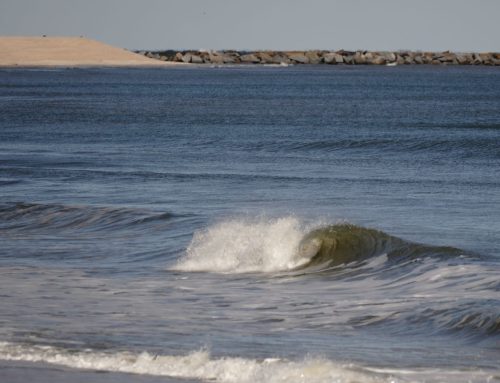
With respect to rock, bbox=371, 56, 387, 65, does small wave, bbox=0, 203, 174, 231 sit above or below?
above

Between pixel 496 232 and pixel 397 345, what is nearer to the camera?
pixel 397 345

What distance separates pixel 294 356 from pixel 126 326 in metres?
2.29

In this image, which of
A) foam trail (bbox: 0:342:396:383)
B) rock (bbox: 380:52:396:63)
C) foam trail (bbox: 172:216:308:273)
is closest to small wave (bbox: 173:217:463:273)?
foam trail (bbox: 172:216:308:273)

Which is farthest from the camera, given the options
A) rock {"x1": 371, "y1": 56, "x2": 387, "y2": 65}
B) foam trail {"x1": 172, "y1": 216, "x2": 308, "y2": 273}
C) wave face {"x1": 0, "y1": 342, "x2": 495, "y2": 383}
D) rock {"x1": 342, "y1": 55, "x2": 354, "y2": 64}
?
rock {"x1": 342, "y1": 55, "x2": 354, "y2": 64}

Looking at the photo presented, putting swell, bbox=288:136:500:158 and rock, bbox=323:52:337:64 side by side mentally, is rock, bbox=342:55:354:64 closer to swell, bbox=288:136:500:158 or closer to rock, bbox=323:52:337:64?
rock, bbox=323:52:337:64

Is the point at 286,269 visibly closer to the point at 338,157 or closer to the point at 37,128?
the point at 338,157

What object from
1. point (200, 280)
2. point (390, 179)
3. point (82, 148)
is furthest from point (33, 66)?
point (200, 280)

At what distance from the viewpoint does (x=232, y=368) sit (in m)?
10.6

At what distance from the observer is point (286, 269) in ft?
56.9

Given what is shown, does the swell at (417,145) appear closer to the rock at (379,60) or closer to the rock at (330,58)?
the rock at (379,60)

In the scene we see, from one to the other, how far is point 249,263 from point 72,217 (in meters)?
5.48

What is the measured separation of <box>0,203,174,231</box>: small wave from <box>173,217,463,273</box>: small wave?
2.48 meters

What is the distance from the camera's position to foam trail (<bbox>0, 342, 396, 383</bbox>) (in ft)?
34.0

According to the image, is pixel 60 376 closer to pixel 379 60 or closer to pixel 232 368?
pixel 232 368
